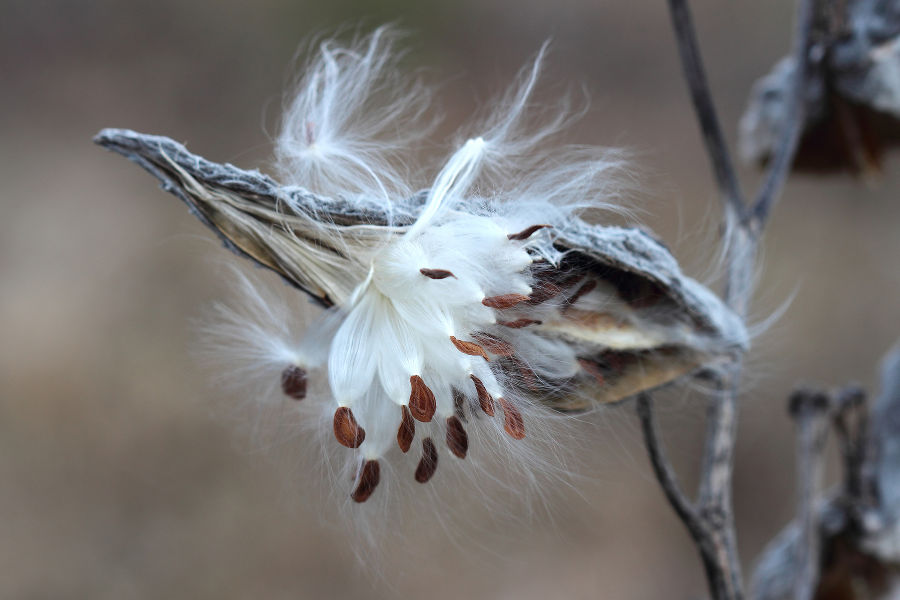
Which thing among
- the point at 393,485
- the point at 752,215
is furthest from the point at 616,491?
the point at 393,485

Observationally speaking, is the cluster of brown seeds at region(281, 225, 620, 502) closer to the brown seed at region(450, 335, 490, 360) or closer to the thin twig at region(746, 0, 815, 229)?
the brown seed at region(450, 335, 490, 360)

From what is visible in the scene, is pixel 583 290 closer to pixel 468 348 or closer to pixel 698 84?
pixel 468 348

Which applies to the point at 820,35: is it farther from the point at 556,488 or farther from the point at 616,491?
the point at 616,491

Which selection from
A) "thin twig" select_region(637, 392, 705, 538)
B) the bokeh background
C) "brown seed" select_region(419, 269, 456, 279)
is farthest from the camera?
the bokeh background

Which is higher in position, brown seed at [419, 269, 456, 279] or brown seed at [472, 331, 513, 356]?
brown seed at [419, 269, 456, 279]

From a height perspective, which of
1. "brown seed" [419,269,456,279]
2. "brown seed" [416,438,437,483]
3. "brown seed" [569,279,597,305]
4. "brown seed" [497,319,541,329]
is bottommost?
"brown seed" [416,438,437,483]

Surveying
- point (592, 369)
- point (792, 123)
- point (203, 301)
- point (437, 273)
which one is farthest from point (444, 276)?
point (203, 301)

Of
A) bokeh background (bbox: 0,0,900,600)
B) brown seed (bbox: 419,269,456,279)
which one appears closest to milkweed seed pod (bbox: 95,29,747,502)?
brown seed (bbox: 419,269,456,279)
